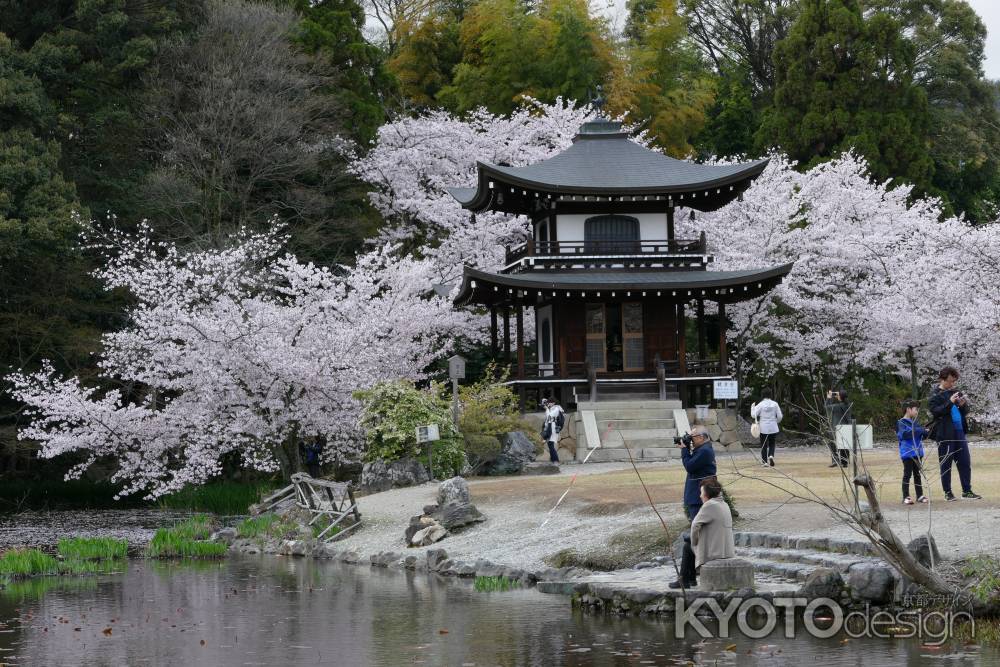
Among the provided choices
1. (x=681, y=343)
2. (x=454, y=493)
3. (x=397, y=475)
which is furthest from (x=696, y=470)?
Result: (x=681, y=343)

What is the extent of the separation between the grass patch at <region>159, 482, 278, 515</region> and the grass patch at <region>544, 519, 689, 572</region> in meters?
15.1

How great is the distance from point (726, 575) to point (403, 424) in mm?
14524

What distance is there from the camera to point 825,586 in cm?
1451

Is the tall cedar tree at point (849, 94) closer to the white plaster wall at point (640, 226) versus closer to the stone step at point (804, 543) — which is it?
the white plaster wall at point (640, 226)

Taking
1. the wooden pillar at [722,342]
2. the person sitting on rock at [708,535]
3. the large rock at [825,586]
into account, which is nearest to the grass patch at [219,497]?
the wooden pillar at [722,342]

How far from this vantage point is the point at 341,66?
1937 inches

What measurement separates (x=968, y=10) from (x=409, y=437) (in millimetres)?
41259

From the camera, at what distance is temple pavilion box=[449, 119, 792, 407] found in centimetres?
3669

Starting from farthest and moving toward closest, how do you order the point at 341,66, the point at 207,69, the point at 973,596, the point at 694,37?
the point at 694,37
the point at 341,66
the point at 207,69
the point at 973,596

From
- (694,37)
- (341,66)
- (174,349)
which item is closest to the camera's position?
(174,349)

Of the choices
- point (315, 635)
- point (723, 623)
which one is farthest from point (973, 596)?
point (315, 635)

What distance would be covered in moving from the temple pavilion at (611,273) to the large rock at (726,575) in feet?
69.4

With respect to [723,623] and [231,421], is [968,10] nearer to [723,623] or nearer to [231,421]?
[231,421]

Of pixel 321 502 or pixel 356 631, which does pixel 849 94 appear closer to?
pixel 321 502
